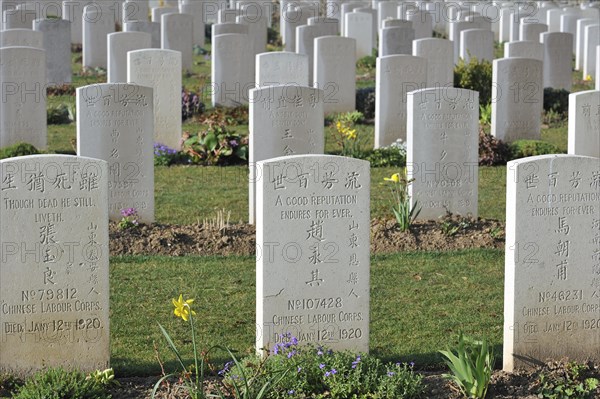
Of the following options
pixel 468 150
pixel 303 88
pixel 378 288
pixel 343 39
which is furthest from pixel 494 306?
pixel 343 39

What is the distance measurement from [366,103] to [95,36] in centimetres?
689

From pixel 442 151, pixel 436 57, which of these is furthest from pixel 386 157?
pixel 436 57

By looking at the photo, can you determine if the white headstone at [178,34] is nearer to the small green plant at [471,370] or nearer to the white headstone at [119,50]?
the white headstone at [119,50]

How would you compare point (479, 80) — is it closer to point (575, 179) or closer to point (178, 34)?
point (178, 34)

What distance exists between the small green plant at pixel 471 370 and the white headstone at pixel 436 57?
1186cm

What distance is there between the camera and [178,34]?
2327 cm

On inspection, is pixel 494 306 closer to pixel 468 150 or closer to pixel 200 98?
pixel 468 150

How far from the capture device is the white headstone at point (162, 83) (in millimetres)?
15805

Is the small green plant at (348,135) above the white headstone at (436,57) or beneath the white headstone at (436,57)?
beneath

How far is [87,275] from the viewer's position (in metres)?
7.75

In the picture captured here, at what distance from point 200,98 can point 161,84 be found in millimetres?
3610

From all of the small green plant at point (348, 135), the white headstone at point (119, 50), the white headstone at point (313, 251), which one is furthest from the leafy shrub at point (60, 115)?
the white headstone at point (313, 251)

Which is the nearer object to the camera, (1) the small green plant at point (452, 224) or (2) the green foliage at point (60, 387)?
(2) the green foliage at point (60, 387)

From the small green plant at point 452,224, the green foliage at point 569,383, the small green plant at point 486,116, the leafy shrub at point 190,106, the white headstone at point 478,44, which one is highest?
the white headstone at point 478,44
